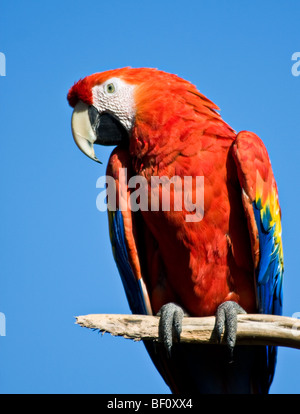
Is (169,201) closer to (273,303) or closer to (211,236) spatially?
(211,236)

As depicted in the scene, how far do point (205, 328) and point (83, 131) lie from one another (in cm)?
177

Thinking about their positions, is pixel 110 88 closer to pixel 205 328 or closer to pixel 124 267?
pixel 124 267

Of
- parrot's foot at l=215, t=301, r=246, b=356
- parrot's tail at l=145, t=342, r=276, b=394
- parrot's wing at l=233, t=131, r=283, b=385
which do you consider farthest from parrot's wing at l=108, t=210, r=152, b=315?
parrot's wing at l=233, t=131, r=283, b=385

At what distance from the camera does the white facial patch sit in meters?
4.04

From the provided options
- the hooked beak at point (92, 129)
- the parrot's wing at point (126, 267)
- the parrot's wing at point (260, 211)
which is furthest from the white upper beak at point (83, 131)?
the parrot's wing at point (260, 211)

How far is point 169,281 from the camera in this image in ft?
13.3

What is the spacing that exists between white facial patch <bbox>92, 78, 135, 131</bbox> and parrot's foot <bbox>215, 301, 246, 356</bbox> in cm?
147

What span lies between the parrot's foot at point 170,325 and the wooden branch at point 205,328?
A: 0.13 ft

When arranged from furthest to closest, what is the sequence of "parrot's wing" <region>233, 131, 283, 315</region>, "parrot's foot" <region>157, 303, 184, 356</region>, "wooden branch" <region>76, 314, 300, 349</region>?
"parrot's wing" <region>233, 131, 283, 315</region> → "parrot's foot" <region>157, 303, 184, 356</region> → "wooden branch" <region>76, 314, 300, 349</region>

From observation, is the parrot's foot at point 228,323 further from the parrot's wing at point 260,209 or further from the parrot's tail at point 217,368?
the parrot's tail at point 217,368

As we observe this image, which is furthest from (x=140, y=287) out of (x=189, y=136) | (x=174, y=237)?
(x=189, y=136)

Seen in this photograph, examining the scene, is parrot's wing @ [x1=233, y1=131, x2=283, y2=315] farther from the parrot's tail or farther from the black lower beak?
the black lower beak

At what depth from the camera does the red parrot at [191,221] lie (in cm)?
376

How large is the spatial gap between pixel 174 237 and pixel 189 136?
0.69m
